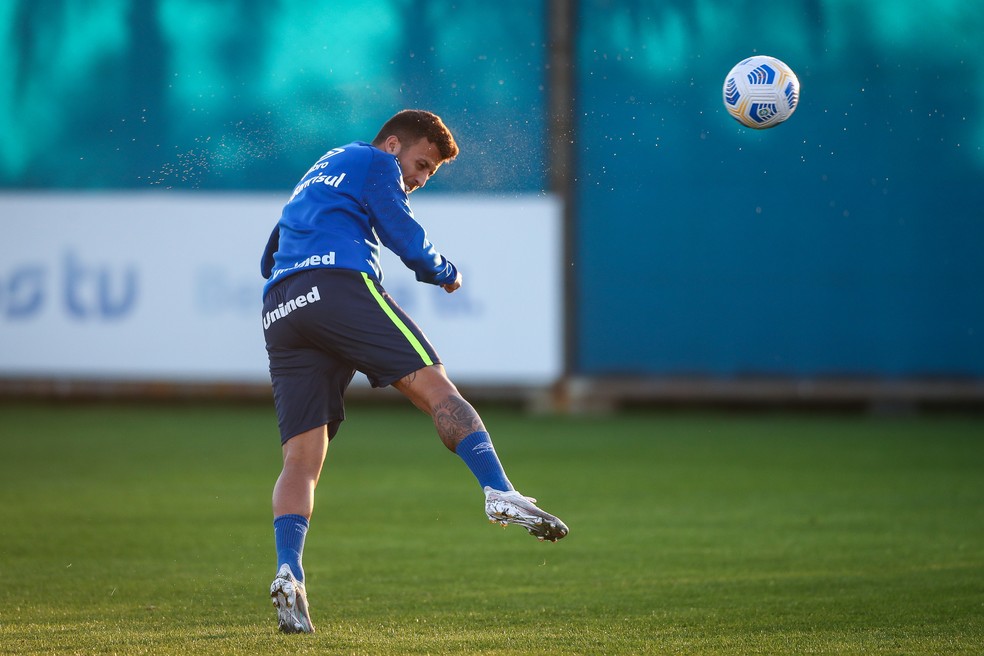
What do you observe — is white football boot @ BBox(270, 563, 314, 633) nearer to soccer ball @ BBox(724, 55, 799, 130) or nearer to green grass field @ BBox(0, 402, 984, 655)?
→ green grass field @ BBox(0, 402, 984, 655)

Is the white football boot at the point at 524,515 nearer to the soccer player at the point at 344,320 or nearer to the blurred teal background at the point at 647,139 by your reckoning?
the soccer player at the point at 344,320

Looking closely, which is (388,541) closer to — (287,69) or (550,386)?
(550,386)

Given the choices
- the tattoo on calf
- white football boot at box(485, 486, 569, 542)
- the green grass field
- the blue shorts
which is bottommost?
the green grass field

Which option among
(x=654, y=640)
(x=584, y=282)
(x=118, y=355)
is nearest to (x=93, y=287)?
(x=118, y=355)

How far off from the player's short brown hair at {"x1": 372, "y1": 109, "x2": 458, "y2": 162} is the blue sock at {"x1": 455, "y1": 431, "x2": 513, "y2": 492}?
1.16 m

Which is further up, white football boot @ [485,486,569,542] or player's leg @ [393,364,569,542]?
player's leg @ [393,364,569,542]

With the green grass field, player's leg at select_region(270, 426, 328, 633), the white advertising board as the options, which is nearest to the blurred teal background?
the white advertising board

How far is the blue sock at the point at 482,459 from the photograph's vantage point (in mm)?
4711

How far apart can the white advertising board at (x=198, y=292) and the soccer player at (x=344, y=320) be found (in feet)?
30.4

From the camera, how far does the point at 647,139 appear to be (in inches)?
578

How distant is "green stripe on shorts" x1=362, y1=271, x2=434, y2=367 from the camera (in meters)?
4.84

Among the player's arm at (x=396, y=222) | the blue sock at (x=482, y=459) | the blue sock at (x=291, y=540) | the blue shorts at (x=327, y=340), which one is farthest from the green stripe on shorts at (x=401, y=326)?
the blue sock at (x=291, y=540)

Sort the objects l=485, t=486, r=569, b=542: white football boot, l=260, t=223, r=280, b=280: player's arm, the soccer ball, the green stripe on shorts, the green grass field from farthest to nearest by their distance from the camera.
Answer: the soccer ball < l=260, t=223, r=280, b=280: player's arm < the green stripe on shorts < the green grass field < l=485, t=486, r=569, b=542: white football boot

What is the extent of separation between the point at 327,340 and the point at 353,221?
1.50 ft
